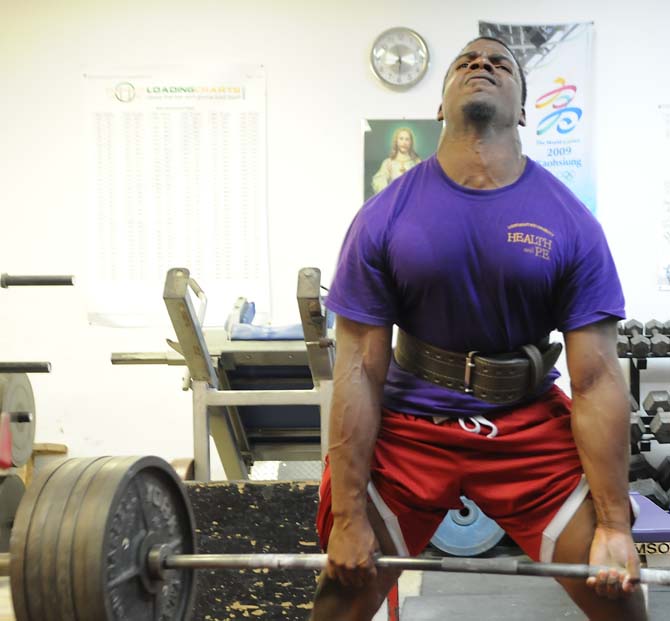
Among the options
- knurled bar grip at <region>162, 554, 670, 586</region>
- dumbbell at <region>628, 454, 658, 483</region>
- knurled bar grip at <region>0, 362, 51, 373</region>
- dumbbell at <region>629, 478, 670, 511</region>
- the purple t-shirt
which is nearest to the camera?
knurled bar grip at <region>162, 554, 670, 586</region>

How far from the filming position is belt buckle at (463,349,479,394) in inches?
57.8

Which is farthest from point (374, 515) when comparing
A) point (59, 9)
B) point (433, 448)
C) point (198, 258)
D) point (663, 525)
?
point (59, 9)

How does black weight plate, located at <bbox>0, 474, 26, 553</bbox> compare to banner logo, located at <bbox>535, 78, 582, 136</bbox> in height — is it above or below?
below

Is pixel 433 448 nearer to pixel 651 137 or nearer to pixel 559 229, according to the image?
pixel 559 229

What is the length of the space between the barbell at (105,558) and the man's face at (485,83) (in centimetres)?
86

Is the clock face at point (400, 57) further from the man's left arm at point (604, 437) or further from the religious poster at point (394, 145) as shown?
the man's left arm at point (604, 437)

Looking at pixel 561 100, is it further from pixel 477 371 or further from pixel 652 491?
pixel 477 371

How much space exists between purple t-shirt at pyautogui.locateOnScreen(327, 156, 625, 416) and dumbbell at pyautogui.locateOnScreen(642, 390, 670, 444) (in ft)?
5.59

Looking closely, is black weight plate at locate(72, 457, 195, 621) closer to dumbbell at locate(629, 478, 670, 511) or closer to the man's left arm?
the man's left arm

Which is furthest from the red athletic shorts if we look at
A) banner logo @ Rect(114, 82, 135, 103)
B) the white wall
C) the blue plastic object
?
banner logo @ Rect(114, 82, 135, 103)

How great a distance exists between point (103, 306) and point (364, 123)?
4.71 feet

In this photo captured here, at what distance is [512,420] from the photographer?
57.8 inches

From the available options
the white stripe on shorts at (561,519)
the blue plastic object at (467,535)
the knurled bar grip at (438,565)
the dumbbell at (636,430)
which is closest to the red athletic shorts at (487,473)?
the white stripe on shorts at (561,519)

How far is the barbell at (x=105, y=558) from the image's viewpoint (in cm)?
132
